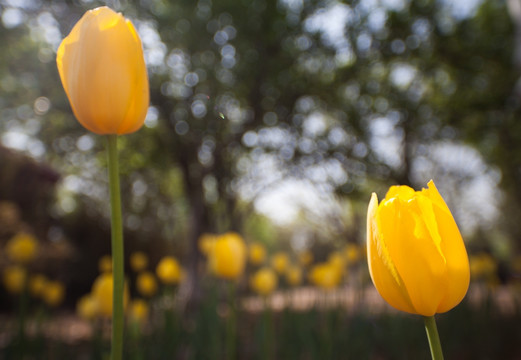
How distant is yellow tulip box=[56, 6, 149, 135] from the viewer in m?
0.70

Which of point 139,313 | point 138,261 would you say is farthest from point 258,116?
point 139,313

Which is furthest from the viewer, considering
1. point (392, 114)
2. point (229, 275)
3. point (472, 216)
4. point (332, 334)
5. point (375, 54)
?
point (472, 216)

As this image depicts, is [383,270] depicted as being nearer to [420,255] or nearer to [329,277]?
[420,255]

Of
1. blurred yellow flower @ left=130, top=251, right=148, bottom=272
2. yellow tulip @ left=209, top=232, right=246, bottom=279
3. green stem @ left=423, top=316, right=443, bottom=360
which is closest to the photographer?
green stem @ left=423, top=316, right=443, bottom=360

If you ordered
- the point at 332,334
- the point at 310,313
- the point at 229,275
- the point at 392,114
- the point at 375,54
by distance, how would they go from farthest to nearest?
the point at 392,114
the point at 375,54
the point at 310,313
the point at 332,334
the point at 229,275

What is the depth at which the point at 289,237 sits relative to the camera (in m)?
29.4

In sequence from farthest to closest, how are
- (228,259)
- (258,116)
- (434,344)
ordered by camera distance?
(258,116), (228,259), (434,344)

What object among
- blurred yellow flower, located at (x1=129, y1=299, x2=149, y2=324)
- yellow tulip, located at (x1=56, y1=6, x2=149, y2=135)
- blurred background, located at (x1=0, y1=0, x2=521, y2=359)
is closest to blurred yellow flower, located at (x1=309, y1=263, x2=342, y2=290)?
blurred background, located at (x1=0, y1=0, x2=521, y2=359)

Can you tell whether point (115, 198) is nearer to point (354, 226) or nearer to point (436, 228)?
point (436, 228)

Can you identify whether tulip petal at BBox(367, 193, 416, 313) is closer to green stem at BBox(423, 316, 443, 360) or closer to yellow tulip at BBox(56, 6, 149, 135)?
green stem at BBox(423, 316, 443, 360)

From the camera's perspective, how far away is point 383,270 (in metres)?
0.63

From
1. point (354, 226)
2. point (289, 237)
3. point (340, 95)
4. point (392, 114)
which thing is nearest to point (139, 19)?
point (340, 95)

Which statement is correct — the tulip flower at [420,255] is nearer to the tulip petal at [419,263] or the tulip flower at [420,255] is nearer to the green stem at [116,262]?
the tulip petal at [419,263]

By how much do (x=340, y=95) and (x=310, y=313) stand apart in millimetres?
5040
